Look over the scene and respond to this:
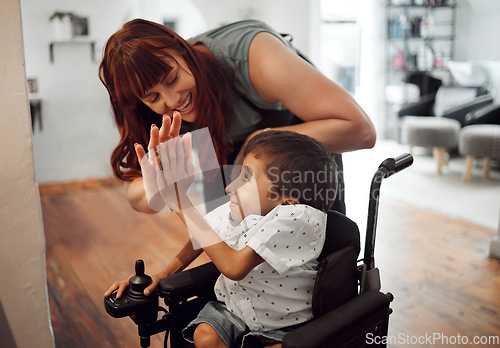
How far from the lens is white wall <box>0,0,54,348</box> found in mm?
1004

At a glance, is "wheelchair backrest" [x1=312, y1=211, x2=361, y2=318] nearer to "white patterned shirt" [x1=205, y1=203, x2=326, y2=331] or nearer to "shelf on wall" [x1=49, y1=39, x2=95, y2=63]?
"white patterned shirt" [x1=205, y1=203, x2=326, y2=331]

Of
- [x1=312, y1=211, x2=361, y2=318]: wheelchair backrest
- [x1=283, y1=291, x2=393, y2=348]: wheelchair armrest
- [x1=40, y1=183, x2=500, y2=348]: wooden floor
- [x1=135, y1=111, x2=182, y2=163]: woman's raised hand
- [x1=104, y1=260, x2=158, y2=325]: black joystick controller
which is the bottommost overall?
[x1=40, y1=183, x2=500, y2=348]: wooden floor

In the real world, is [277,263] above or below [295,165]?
below

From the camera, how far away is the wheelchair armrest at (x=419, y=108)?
4828mm

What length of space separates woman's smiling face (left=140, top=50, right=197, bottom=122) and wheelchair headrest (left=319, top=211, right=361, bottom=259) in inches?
14.9

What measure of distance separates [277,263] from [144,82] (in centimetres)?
42

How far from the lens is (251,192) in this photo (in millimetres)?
854

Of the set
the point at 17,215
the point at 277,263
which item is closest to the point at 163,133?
the point at 277,263

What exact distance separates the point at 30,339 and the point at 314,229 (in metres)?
0.80

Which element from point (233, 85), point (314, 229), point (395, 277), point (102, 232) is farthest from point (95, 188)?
point (314, 229)

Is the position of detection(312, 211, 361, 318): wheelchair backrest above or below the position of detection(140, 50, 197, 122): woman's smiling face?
below

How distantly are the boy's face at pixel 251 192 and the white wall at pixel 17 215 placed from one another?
516 millimetres

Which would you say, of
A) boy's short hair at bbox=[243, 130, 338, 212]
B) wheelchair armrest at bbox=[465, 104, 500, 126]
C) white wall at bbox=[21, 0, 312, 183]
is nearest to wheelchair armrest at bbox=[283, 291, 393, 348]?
boy's short hair at bbox=[243, 130, 338, 212]

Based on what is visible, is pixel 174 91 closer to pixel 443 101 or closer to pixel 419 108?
pixel 419 108
